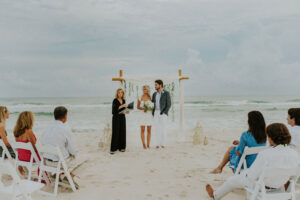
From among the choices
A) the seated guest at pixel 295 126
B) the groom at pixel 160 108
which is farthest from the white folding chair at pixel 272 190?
the groom at pixel 160 108

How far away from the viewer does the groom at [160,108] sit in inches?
307

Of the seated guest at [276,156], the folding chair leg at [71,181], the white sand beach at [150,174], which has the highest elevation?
the seated guest at [276,156]

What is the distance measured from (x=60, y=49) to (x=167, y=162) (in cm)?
2832

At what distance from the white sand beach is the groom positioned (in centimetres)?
56

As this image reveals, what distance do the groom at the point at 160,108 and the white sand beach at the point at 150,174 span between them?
562 millimetres

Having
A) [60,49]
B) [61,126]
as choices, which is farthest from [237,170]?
[60,49]

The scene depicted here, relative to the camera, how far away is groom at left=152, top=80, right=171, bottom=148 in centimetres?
779

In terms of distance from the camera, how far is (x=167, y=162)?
6.23m

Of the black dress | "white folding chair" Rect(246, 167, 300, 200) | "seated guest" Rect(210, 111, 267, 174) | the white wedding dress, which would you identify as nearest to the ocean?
the white wedding dress

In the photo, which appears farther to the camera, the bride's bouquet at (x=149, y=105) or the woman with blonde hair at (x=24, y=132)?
the bride's bouquet at (x=149, y=105)

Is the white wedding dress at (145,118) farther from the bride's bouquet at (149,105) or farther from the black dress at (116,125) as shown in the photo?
the black dress at (116,125)

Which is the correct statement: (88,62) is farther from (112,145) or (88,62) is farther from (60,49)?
(112,145)

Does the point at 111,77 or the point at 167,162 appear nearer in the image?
the point at 167,162

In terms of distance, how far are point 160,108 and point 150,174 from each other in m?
2.88
